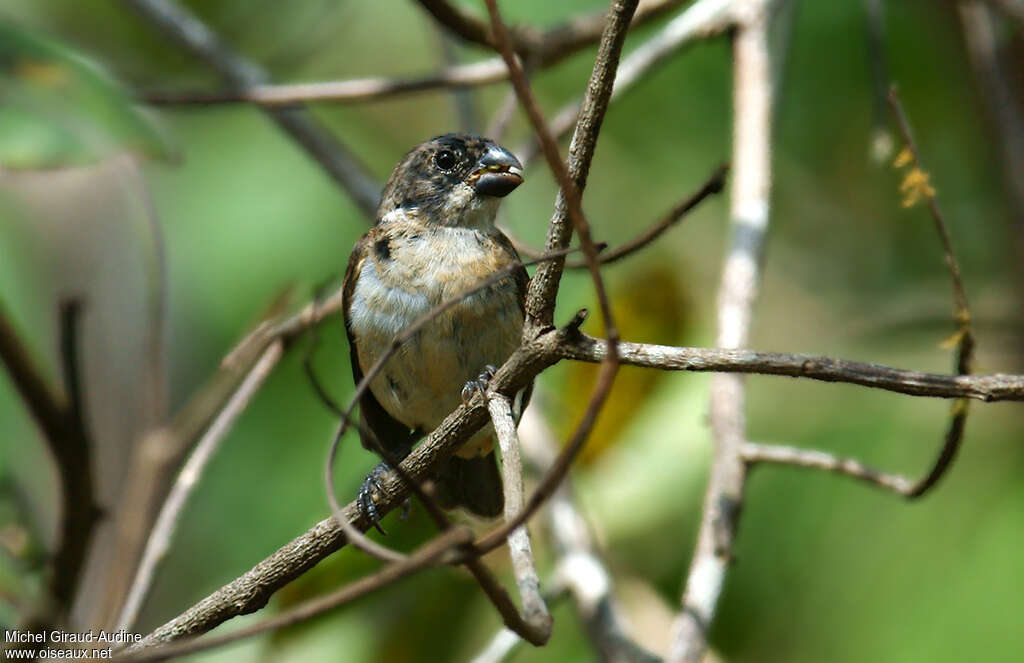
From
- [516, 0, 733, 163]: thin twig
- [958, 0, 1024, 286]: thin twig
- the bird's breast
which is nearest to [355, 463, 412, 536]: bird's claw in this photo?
the bird's breast

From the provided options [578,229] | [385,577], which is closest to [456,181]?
[578,229]

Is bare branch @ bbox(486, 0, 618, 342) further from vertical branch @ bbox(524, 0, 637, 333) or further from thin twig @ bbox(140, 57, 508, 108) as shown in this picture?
thin twig @ bbox(140, 57, 508, 108)

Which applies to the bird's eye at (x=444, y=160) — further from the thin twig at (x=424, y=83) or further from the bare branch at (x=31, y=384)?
the bare branch at (x=31, y=384)

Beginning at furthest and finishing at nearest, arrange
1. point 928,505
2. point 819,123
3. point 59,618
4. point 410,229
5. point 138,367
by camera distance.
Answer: point 138,367 < point 819,123 < point 928,505 < point 410,229 < point 59,618

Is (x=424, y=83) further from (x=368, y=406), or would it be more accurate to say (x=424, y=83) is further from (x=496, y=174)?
(x=368, y=406)

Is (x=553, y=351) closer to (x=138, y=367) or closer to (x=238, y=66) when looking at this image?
(x=238, y=66)

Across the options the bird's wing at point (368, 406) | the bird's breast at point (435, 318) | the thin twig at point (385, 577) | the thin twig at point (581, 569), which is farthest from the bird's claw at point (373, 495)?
the thin twig at point (385, 577)

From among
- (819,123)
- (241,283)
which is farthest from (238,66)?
(819,123)
